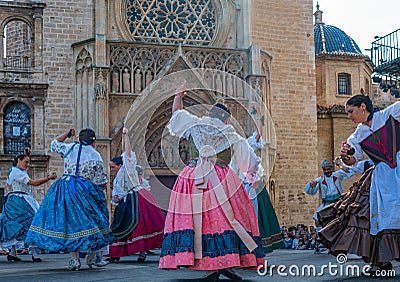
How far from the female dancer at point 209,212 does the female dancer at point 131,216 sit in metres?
3.79

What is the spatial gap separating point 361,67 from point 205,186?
74.3ft

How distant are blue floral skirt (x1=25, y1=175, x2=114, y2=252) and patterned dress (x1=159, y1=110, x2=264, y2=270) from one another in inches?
85.6

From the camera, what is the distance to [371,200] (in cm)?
758

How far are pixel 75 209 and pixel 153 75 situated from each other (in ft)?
41.9

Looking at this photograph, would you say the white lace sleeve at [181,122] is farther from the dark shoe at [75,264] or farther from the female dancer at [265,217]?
the dark shoe at [75,264]

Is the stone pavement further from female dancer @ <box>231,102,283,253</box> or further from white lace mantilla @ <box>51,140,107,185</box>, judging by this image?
white lace mantilla @ <box>51,140,107,185</box>

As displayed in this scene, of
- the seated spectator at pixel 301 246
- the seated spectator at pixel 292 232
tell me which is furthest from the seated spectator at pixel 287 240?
the seated spectator at pixel 301 246

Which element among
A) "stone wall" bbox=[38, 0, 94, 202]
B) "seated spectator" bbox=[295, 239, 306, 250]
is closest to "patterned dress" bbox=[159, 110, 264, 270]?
"seated spectator" bbox=[295, 239, 306, 250]

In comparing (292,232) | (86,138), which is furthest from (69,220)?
(292,232)

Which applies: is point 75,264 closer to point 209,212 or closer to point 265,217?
point 265,217

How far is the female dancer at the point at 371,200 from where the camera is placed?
7.36 m

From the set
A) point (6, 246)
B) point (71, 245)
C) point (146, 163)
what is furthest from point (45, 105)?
point (71, 245)

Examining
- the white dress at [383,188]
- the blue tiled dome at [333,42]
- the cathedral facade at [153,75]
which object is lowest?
the white dress at [383,188]

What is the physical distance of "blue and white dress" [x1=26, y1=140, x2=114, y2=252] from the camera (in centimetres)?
900
